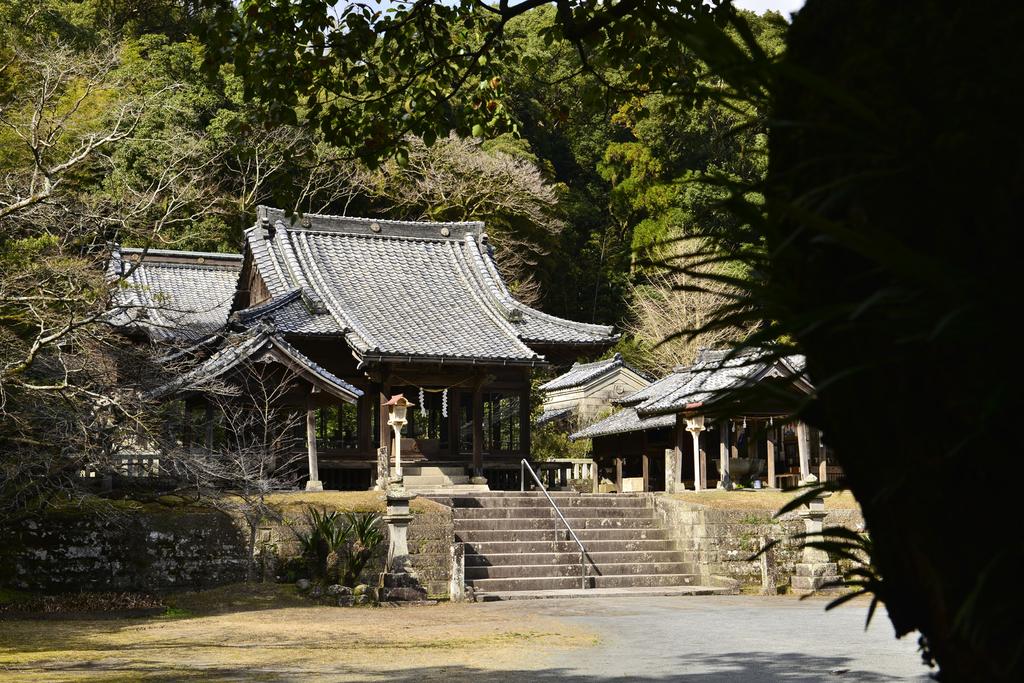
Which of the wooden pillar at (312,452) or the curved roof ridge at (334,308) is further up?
the curved roof ridge at (334,308)

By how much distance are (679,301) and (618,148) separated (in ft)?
23.7

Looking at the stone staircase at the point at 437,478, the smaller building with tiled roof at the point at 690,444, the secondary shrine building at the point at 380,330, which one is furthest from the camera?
the smaller building with tiled roof at the point at 690,444

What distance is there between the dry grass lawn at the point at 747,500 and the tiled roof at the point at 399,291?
16.4 feet

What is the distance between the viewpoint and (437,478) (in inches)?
1000

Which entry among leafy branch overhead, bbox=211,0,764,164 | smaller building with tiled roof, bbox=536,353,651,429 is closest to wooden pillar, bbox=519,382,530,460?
smaller building with tiled roof, bbox=536,353,651,429

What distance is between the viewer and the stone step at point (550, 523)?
20.6 m

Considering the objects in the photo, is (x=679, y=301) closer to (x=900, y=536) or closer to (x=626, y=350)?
(x=626, y=350)

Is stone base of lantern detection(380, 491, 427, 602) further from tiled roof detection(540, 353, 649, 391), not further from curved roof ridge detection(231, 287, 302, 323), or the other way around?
tiled roof detection(540, 353, 649, 391)

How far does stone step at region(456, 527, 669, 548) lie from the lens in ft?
66.5

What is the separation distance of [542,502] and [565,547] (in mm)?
1672

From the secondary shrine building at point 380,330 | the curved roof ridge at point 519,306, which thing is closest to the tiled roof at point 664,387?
the curved roof ridge at point 519,306

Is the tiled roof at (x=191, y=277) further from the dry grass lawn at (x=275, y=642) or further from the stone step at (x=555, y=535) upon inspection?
the dry grass lawn at (x=275, y=642)

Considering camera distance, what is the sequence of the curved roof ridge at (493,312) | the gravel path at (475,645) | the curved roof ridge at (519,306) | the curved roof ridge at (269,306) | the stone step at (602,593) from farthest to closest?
the curved roof ridge at (519,306) < the curved roof ridge at (493,312) < the curved roof ridge at (269,306) < the stone step at (602,593) < the gravel path at (475,645)

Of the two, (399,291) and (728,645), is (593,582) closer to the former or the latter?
(728,645)
